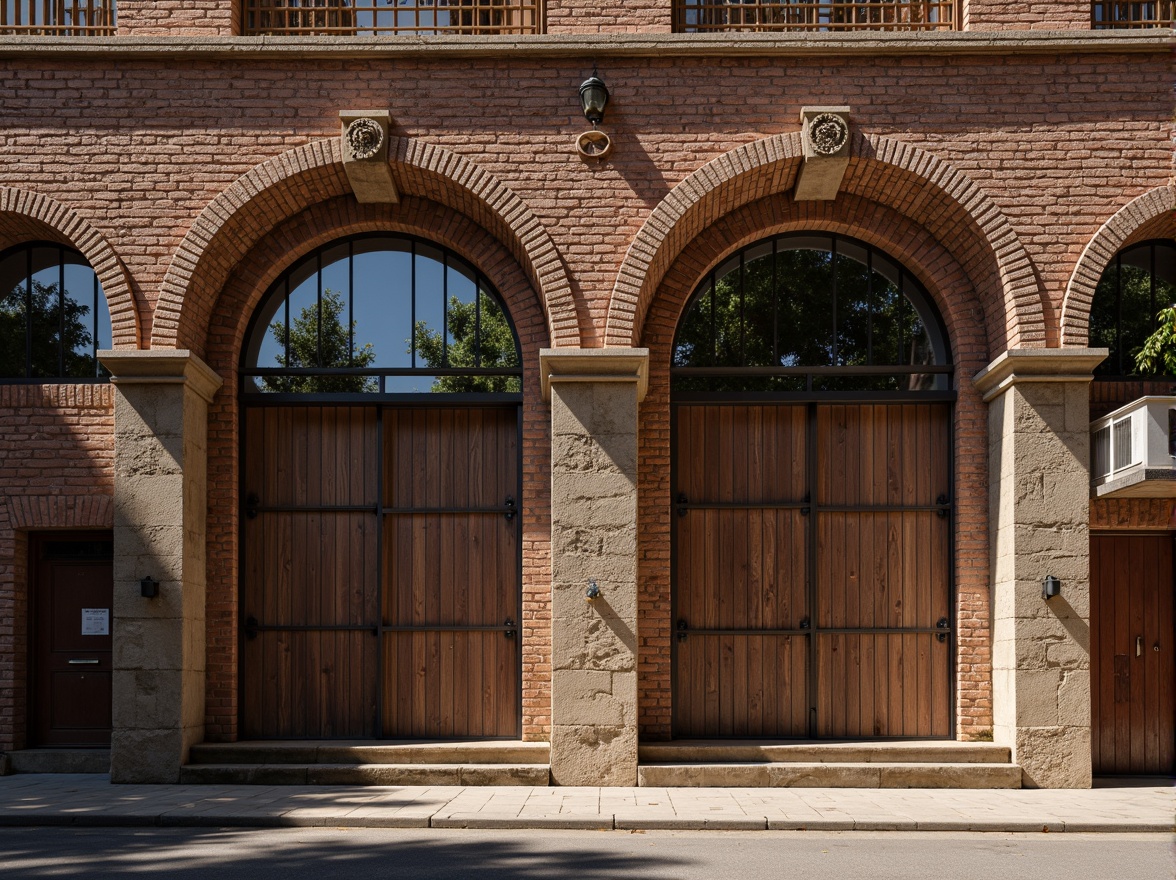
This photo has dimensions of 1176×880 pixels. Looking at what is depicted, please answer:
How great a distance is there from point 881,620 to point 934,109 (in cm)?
502

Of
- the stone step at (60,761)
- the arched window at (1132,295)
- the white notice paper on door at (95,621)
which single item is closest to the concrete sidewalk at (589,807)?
the stone step at (60,761)

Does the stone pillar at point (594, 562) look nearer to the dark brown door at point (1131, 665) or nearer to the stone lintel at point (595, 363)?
the stone lintel at point (595, 363)

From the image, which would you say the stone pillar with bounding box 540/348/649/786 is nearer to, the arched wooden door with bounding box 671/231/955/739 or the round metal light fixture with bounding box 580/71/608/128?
the arched wooden door with bounding box 671/231/955/739

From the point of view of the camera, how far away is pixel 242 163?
11852 mm

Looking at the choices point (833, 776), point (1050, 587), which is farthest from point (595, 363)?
point (1050, 587)

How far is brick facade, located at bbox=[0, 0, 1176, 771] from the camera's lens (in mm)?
11680

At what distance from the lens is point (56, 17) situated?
12.5m

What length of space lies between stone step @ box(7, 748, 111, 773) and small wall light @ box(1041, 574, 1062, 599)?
8.97 metres

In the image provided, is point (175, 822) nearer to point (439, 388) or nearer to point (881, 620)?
point (439, 388)

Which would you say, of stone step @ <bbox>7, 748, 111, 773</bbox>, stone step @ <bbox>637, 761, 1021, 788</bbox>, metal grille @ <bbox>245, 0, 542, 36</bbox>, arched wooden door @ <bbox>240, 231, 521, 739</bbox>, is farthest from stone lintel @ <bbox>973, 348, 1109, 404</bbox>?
stone step @ <bbox>7, 748, 111, 773</bbox>

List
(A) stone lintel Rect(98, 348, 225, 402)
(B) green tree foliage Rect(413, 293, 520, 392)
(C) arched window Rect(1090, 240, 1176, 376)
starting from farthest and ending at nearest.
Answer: (B) green tree foliage Rect(413, 293, 520, 392)
(C) arched window Rect(1090, 240, 1176, 376)
(A) stone lintel Rect(98, 348, 225, 402)

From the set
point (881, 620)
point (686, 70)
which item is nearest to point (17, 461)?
point (686, 70)

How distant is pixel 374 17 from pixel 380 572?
18.4 ft

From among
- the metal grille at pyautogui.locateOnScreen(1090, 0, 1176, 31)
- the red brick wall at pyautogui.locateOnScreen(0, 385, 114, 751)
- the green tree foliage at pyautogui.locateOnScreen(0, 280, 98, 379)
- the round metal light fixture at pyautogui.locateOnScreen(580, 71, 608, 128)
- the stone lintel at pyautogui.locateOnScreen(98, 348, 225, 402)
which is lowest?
the red brick wall at pyautogui.locateOnScreen(0, 385, 114, 751)
